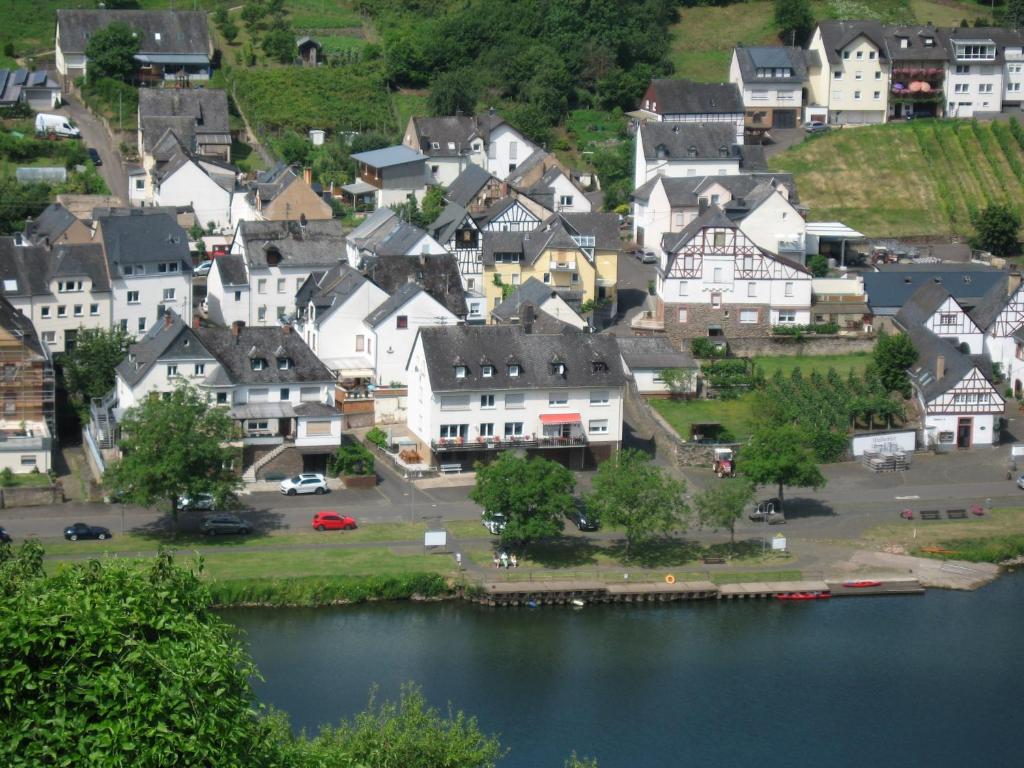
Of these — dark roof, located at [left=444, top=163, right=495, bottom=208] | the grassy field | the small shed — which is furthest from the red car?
the small shed

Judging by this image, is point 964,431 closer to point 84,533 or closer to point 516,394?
point 516,394

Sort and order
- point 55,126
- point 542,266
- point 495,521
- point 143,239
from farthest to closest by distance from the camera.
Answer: point 55,126 < point 542,266 < point 143,239 < point 495,521

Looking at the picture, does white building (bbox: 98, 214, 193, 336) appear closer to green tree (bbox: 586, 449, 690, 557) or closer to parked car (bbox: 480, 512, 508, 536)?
parked car (bbox: 480, 512, 508, 536)

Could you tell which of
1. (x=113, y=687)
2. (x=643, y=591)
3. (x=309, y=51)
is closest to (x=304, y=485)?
(x=643, y=591)

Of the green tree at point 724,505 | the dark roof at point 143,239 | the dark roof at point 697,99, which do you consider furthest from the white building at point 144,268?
the dark roof at point 697,99

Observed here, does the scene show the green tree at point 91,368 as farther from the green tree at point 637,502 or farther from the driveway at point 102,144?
the driveway at point 102,144
